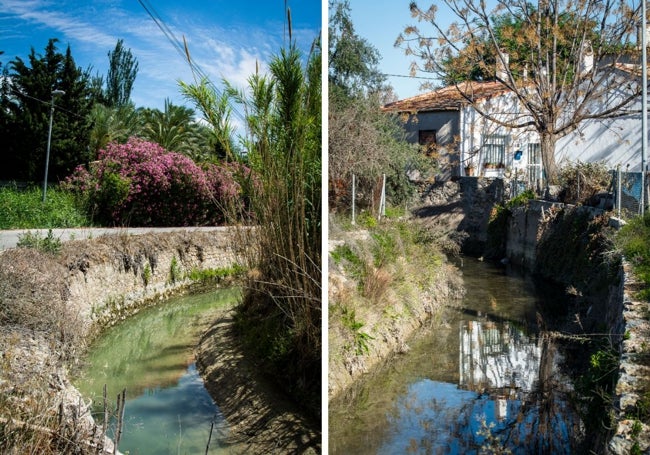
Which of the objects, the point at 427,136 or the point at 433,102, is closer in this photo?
the point at 427,136

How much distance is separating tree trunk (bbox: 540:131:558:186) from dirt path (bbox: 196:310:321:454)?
6.61m

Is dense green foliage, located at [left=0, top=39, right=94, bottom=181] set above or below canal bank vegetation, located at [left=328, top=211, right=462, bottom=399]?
above

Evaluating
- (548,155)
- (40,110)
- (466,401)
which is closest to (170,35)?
(40,110)

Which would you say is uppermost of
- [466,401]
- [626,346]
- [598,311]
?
[626,346]

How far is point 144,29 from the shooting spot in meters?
2.37

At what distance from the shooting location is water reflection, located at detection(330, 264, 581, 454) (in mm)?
3318

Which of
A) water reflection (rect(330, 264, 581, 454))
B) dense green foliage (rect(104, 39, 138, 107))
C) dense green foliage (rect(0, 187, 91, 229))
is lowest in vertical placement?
water reflection (rect(330, 264, 581, 454))

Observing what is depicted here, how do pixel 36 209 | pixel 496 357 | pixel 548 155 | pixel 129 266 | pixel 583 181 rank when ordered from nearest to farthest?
pixel 36 209, pixel 129 266, pixel 496 357, pixel 583 181, pixel 548 155

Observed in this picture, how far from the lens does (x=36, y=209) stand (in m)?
2.57

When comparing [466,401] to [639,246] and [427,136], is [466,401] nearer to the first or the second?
[639,246]

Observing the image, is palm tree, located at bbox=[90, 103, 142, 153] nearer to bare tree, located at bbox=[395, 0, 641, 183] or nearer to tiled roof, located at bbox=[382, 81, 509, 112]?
tiled roof, located at bbox=[382, 81, 509, 112]

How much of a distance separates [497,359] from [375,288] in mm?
1042

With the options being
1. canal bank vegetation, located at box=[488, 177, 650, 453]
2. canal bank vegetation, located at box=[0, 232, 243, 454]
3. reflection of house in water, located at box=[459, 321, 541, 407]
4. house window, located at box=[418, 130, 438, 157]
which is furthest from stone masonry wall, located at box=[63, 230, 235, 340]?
canal bank vegetation, located at box=[488, 177, 650, 453]

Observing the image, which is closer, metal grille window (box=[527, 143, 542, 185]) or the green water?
the green water
